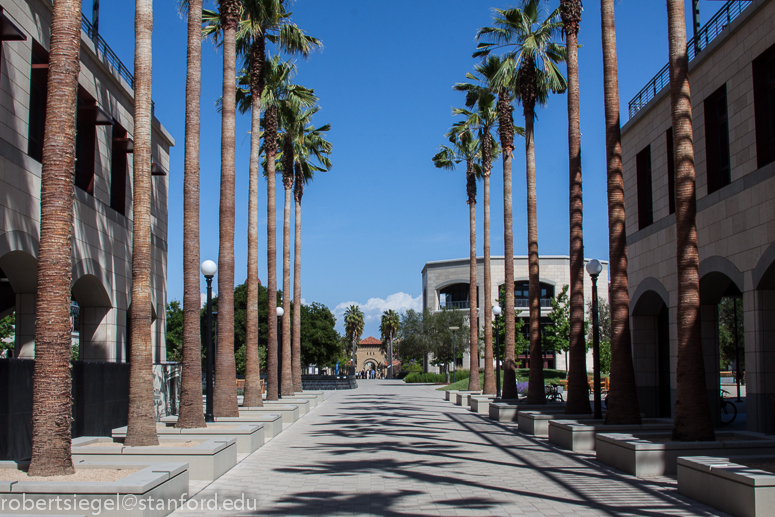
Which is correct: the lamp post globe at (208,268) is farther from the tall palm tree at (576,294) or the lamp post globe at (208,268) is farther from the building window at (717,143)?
the building window at (717,143)

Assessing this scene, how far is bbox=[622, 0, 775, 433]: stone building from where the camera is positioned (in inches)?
569

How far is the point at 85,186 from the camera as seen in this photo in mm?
19031

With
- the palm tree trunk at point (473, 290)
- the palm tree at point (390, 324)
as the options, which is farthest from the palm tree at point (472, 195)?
the palm tree at point (390, 324)

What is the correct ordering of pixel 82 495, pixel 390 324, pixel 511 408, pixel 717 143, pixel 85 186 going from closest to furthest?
pixel 82 495 → pixel 717 143 → pixel 85 186 → pixel 511 408 → pixel 390 324

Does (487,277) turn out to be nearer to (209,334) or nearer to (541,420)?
(541,420)

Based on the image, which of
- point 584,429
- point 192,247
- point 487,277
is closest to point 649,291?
point 584,429

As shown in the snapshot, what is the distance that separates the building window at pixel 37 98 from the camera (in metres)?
15.7

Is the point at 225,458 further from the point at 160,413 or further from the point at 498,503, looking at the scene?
the point at 160,413

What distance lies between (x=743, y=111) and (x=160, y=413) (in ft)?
57.9

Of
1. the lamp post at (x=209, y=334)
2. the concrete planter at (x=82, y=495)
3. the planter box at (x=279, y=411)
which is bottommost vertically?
the planter box at (x=279, y=411)

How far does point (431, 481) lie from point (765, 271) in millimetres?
8256

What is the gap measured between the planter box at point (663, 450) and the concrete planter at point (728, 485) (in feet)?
3.26

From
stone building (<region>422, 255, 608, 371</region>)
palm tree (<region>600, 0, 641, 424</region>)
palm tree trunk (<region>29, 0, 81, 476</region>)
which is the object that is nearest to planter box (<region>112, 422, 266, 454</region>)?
palm tree trunk (<region>29, 0, 81, 476</region>)

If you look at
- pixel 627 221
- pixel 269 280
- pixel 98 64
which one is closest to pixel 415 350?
pixel 269 280
